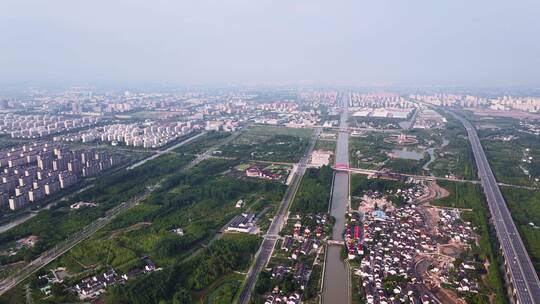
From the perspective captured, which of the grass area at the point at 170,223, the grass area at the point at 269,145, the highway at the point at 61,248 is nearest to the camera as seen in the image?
the highway at the point at 61,248

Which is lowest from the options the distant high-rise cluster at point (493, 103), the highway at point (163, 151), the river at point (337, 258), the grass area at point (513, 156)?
the river at point (337, 258)

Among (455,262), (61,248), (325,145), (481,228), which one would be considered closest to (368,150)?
(325,145)

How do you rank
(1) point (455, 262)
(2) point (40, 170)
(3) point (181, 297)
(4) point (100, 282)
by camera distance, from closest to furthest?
(3) point (181, 297) < (4) point (100, 282) < (1) point (455, 262) < (2) point (40, 170)

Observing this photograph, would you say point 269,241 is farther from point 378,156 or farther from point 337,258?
point 378,156

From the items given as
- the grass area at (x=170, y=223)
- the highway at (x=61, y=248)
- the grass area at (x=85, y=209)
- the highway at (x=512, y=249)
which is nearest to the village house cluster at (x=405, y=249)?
the highway at (x=512, y=249)

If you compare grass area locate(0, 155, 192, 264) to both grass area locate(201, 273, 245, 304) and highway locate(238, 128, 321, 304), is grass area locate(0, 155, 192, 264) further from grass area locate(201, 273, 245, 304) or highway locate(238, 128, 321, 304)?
highway locate(238, 128, 321, 304)

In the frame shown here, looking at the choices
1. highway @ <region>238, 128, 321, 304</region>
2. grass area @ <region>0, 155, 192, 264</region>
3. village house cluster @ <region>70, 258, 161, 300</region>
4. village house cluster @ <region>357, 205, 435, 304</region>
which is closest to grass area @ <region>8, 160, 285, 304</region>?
village house cluster @ <region>70, 258, 161, 300</region>

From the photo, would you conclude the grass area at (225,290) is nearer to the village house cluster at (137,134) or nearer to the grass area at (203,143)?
the grass area at (203,143)

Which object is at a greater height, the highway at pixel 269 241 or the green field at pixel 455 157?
the green field at pixel 455 157
